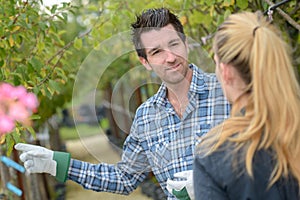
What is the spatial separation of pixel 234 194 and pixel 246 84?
0.94 feet

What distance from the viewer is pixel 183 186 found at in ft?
6.90

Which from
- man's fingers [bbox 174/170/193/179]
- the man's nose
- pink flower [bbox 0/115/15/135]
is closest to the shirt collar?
the man's nose

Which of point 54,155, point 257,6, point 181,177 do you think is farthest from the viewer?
point 257,6

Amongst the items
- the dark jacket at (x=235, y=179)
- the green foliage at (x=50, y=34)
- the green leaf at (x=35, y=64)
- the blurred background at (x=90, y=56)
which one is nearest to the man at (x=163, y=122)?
the blurred background at (x=90, y=56)

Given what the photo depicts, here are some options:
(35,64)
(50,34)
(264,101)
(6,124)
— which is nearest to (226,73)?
(264,101)

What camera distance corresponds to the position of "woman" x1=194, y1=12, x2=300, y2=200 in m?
1.62

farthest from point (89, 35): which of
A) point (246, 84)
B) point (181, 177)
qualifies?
point (246, 84)

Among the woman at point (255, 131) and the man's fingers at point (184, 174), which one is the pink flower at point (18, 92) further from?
the woman at point (255, 131)

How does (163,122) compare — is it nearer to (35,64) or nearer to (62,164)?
(62,164)

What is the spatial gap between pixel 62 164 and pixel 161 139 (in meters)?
0.37

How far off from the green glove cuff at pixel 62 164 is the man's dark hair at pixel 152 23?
0.46 metres

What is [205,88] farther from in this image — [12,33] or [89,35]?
[89,35]

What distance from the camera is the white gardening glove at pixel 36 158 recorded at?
2.25 metres

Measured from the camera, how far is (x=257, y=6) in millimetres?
3959
